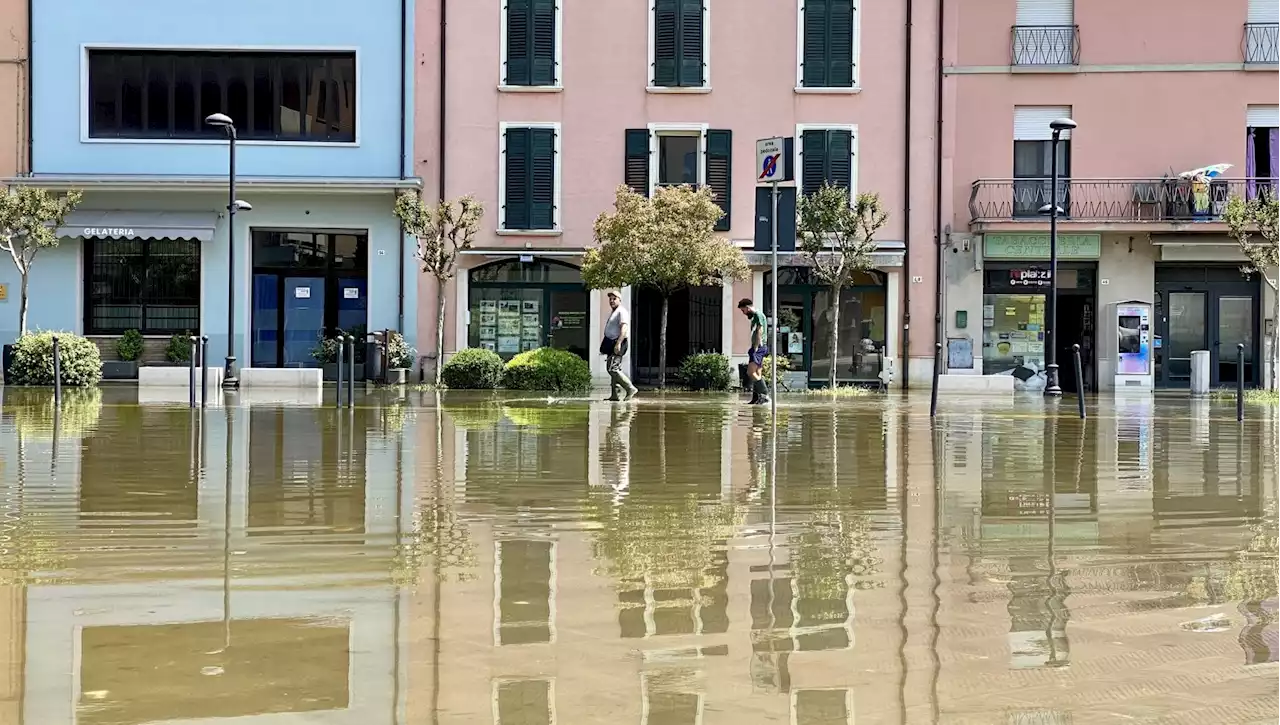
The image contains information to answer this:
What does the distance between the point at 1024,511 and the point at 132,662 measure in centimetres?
559

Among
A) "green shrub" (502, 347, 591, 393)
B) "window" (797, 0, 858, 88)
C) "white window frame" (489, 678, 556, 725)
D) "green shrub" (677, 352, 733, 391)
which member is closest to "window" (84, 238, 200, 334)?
"green shrub" (502, 347, 591, 393)

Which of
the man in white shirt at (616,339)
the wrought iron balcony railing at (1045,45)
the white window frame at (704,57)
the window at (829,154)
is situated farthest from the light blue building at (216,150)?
the wrought iron balcony railing at (1045,45)

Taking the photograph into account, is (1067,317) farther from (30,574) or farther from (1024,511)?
(30,574)

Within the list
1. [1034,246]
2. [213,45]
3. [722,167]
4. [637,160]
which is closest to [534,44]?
[637,160]

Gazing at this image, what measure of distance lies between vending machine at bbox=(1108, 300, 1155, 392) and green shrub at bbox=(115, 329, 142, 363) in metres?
20.2

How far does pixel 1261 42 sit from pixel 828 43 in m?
8.97

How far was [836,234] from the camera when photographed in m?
25.9

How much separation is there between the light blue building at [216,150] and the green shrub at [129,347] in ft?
1.50

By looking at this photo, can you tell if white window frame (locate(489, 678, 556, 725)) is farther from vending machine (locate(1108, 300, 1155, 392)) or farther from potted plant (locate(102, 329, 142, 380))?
vending machine (locate(1108, 300, 1155, 392))

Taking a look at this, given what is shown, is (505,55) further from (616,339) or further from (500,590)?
(500,590)

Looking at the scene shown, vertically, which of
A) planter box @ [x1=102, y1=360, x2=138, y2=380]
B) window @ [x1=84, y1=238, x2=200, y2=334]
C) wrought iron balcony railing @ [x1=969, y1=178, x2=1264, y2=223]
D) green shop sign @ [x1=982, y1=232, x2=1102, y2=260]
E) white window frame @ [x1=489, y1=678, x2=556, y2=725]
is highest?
wrought iron balcony railing @ [x1=969, y1=178, x2=1264, y2=223]

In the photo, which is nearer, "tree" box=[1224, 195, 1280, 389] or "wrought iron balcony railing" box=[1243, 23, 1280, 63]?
"tree" box=[1224, 195, 1280, 389]

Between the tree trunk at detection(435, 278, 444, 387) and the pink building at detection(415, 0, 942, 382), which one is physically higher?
the pink building at detection(415, 0, 942, 382)

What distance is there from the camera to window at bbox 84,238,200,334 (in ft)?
92.2
